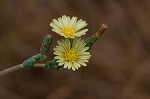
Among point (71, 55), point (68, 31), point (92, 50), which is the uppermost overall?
point (92, 50)

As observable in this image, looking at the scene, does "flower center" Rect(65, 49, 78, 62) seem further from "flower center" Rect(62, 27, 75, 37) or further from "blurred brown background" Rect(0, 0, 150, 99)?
"blurred brown background" Rect(0, 0, 150, 99)

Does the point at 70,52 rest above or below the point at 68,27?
below

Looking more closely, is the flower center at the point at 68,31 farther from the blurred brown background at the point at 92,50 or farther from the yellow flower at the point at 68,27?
the blurred brown background at the point at 92,50

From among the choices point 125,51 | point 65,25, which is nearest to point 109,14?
point 125,51

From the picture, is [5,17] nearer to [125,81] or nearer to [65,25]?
[125,81]

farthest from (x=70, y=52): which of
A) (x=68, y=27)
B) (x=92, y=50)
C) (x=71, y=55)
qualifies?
(x=92, y=50)

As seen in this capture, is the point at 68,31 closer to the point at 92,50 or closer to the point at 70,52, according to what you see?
the point at 70,52
